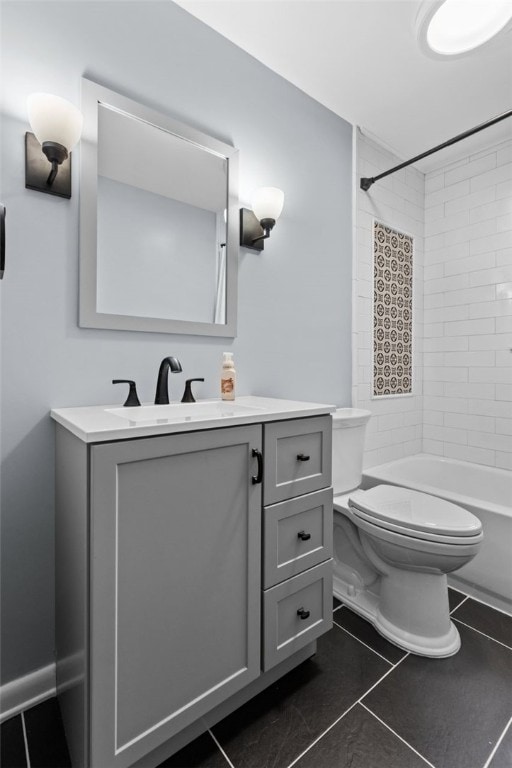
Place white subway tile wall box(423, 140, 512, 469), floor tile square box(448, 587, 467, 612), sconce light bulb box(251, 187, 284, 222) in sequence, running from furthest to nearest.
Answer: white subway tile wall box(423, 140, 512, 469) → floor tile square box(448, 587, 467, 612) → sconce light bulb box(251, 187, 284, 222)

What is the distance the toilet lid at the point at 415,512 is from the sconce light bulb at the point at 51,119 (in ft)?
5.59

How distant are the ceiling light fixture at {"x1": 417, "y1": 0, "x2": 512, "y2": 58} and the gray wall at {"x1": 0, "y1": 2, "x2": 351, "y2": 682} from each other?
1.95ft

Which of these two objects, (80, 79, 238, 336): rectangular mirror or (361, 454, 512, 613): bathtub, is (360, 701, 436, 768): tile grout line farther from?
(80, 79, 238, 336): rectangular mirror

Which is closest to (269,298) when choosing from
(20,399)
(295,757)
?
(20,399)

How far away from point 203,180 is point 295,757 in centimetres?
199

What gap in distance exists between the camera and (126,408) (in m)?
1.33

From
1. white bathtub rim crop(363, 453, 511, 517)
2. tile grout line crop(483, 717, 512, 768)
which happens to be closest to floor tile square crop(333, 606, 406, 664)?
tile grout line crop(483, 717, 512, 768)

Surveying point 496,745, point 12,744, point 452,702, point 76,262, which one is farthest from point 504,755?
point 76,262

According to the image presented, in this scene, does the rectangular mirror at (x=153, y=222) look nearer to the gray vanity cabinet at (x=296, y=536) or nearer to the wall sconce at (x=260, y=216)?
the wall sconce at (x=260, y=216)

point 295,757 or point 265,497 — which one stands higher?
point 265,497

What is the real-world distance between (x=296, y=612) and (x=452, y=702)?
0.59 metres

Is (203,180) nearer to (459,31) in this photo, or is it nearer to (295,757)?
(459,31)

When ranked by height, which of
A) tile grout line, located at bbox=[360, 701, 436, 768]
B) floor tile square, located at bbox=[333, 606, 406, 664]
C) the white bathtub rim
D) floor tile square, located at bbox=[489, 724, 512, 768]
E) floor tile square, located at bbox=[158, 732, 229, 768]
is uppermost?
the white bathtub rim

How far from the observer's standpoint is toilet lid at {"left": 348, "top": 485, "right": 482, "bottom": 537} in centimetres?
145
